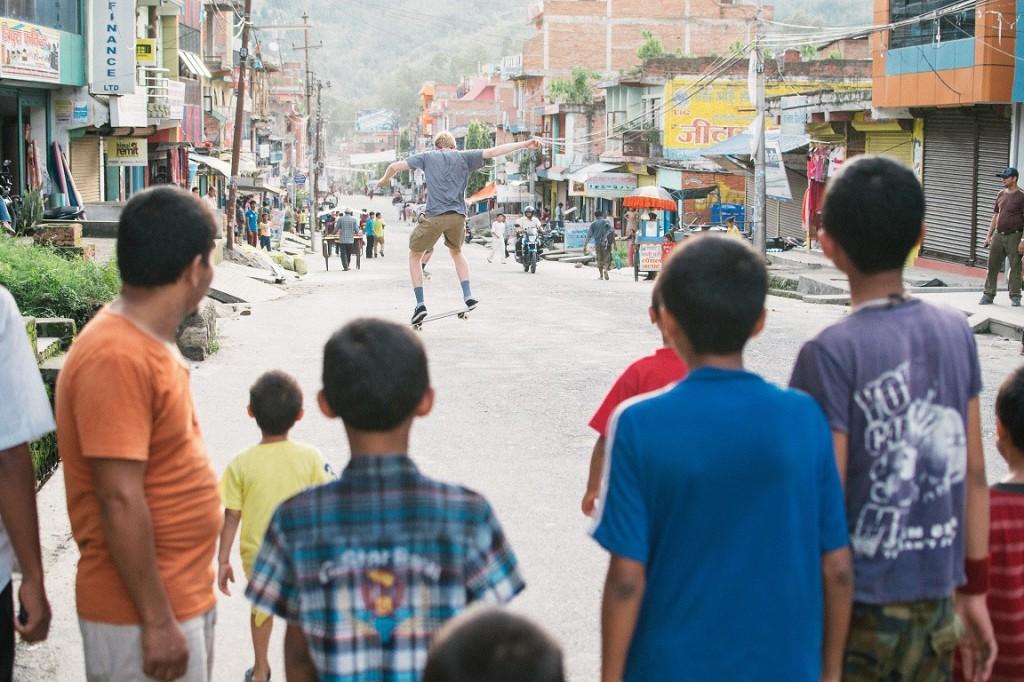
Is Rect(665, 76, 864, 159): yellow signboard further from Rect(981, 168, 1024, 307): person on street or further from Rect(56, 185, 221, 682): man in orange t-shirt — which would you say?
Rect(56, 185, 221, 682): man in orange t-shirt

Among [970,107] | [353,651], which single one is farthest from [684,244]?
[970,107]

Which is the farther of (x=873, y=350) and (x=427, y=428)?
(x=427, y=428)

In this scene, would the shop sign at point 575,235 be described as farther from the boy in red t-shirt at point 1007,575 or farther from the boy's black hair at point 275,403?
the boy in red t-shirt at point 1007,575

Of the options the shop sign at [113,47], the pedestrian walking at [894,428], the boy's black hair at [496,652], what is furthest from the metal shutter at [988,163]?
the boy's black hair at [496,652]

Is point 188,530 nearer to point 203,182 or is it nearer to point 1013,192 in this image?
point 1013,192

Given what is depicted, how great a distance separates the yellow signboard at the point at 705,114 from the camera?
52562 millimetres

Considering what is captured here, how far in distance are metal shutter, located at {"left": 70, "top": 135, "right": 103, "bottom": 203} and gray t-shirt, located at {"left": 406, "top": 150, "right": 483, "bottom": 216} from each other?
19378mm

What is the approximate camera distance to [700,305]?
3.09m

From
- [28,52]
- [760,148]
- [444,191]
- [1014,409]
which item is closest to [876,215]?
[1014,409]

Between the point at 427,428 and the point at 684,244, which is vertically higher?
the point at 684,244

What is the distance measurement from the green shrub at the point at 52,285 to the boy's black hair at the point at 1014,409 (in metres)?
9.04

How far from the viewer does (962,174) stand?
89.2 feet

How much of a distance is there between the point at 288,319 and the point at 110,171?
18637mm

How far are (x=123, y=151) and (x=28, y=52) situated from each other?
30.3ft
